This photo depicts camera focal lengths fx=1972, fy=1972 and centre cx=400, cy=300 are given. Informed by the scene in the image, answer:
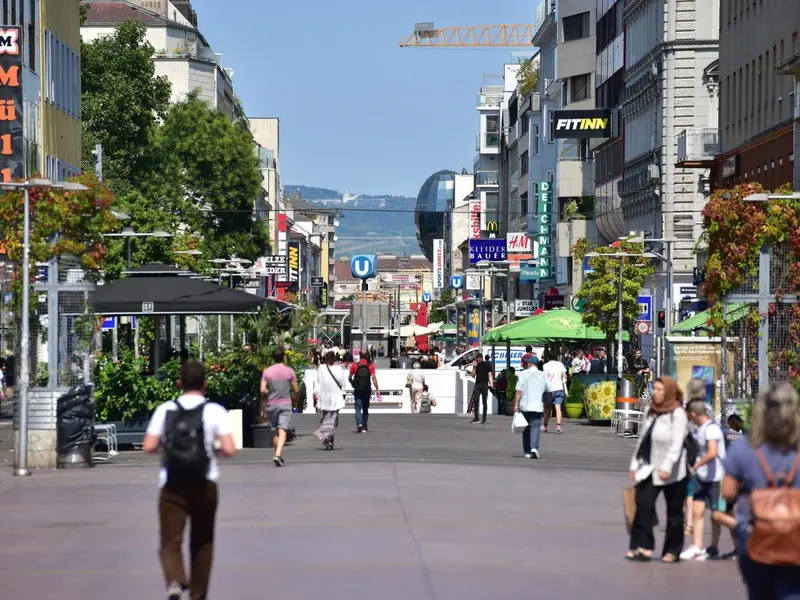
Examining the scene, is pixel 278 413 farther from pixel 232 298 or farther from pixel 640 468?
pixel 640 468

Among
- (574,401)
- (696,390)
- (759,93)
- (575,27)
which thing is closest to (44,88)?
(574,401)

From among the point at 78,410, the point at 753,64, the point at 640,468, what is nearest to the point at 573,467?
the point at 78,410

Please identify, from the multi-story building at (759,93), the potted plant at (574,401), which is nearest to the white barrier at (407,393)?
the potted plant at (574,401)

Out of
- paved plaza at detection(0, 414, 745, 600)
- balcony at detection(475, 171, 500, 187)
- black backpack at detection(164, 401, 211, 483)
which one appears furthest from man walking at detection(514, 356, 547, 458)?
balcony at detection(475, 171, 500, 187)

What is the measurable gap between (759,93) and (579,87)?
129 feet

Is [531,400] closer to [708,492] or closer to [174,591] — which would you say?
[708,492]

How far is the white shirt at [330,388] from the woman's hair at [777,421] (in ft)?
73.0

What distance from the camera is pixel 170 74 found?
117125mm

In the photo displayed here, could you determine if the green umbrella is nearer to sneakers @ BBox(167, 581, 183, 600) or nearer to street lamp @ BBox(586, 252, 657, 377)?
street lamp @ BBox(586, 252, 657, 377)

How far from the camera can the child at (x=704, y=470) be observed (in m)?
16.5

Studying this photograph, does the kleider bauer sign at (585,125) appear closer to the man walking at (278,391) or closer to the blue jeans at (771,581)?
the man walking at (278,391)

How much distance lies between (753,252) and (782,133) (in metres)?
23.1

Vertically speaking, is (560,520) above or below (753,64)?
below

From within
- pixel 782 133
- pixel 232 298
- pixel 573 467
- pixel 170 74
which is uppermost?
pixel 170 74
